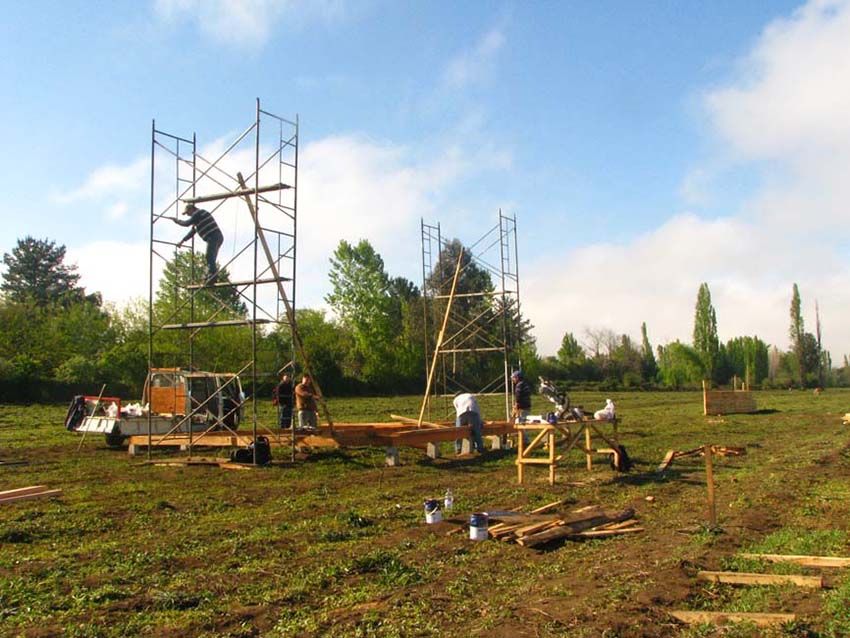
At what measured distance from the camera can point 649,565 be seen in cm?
838

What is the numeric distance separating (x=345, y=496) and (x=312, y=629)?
721cm

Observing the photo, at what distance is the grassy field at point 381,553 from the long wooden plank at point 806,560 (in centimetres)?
19

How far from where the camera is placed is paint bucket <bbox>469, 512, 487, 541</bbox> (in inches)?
389

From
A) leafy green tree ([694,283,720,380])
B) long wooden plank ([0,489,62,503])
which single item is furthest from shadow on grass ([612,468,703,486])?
leafy green tree ([694,283,720,380])

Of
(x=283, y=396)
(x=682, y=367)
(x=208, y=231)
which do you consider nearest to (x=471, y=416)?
(x=283, y=396)

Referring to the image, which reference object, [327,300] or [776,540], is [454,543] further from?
[327,300]

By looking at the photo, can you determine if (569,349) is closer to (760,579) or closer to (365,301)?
(365,301)

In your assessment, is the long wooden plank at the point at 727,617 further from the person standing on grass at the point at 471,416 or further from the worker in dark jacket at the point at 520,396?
the worker in dark jacket at the point at 520,396

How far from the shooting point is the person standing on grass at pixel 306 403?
64.0 feet

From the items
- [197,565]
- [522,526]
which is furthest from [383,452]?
[197,565]

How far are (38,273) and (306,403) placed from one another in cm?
6680

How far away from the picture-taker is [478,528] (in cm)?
990

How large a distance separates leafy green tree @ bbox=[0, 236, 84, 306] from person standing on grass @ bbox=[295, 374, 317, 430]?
6121 cm

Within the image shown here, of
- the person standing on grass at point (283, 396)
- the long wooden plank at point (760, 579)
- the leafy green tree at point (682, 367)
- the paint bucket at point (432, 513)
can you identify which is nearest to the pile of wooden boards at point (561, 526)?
the paint bucket at point (432, 513)
